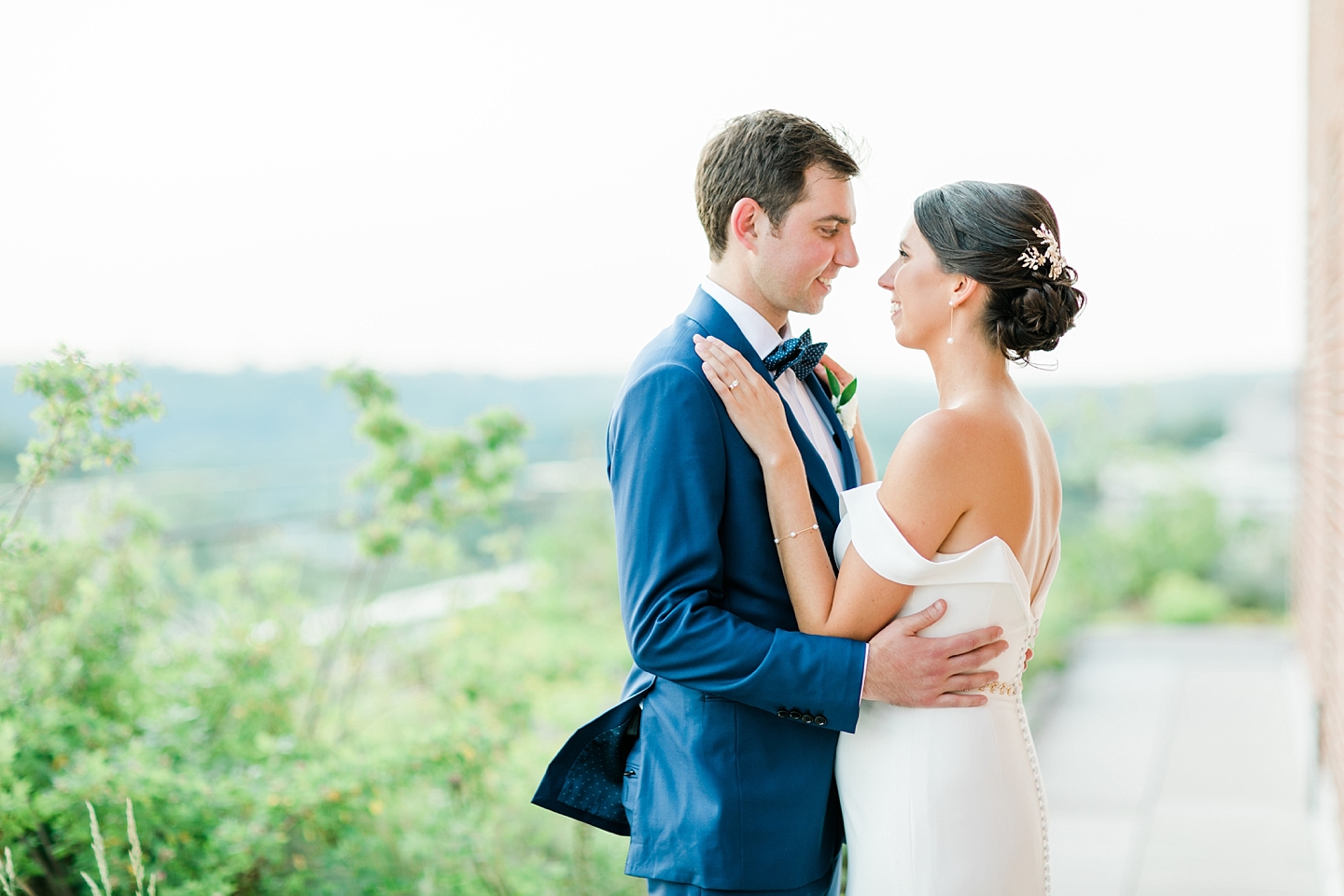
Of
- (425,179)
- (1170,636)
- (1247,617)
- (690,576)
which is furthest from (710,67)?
(1247,617)

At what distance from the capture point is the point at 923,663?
5.61 ft

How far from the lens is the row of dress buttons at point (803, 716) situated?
5.57 ft

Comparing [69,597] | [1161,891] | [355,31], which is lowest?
[1161,891]

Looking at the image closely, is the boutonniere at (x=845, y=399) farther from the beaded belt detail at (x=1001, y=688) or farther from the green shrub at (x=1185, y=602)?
the green shrub at (x=1185, y=602)

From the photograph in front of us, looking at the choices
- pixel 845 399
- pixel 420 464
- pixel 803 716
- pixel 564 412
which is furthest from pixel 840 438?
pixel 564 412

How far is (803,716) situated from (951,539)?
1.28 feet

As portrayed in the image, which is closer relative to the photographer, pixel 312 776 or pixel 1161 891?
pixel 312 776

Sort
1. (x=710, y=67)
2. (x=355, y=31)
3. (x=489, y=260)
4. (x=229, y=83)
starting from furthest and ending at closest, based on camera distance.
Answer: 1. (x=489, y=260)
2. (x=710, y=67)
3. (x=355, y=31)
4. (x=229, y=83)

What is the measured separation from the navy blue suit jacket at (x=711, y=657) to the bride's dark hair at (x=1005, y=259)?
0.40 m

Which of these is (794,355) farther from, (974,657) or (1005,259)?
(974,657)

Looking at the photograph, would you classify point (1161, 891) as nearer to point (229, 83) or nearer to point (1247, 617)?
point (229, 83)

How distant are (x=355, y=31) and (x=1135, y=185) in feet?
27.0

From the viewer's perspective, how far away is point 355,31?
211 inches

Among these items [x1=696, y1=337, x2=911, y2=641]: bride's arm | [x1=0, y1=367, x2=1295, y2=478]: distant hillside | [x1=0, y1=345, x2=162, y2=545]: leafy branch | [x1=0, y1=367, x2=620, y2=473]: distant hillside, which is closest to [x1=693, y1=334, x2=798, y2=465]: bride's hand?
[x1=696, y1=337, x2=911, y2=641]: bride's arm
